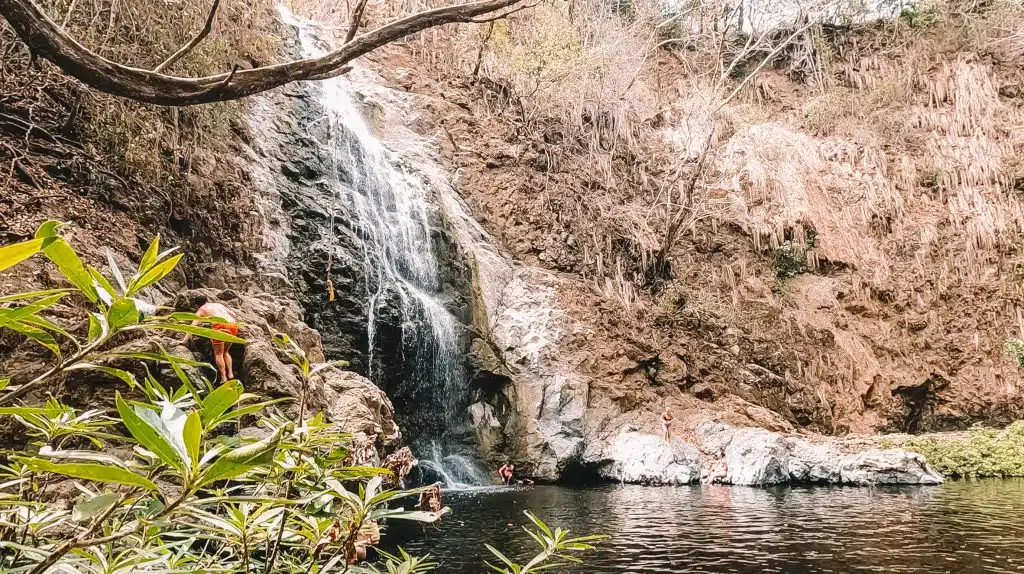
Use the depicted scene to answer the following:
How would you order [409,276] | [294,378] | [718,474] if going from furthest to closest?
[409,276] → [718,474] → [294,378]

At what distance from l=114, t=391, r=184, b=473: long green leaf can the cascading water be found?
473 inches

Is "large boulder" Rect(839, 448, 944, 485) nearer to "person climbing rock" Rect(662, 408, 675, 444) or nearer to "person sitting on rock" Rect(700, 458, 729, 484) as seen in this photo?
"person sitting on rock" Rect(700, 458, 729, 484)

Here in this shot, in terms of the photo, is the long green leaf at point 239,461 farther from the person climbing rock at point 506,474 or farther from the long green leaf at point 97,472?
the person climbing rock at point 506,474

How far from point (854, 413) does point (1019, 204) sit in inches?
381

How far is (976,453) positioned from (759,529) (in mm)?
9870

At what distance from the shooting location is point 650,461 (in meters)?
13.7

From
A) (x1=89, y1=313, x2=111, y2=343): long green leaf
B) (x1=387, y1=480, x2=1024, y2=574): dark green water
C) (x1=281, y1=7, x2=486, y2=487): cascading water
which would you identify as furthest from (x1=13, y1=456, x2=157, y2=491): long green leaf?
(x1=281, y1=7, x2=486, y2=487): cascading water

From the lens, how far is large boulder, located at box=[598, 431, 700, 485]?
44.1 feet

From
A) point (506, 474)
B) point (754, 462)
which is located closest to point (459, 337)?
point (506, 474)

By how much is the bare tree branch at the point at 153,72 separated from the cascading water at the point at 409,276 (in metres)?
9.41

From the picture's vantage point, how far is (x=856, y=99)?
77.7 ft

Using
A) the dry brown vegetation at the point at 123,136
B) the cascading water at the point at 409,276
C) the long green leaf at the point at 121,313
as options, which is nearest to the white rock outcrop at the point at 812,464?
the cascading water at the point at 409,276

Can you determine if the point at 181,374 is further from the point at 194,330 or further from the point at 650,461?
the point at 650,461

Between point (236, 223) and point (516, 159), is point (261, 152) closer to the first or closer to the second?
point (236, 223)
